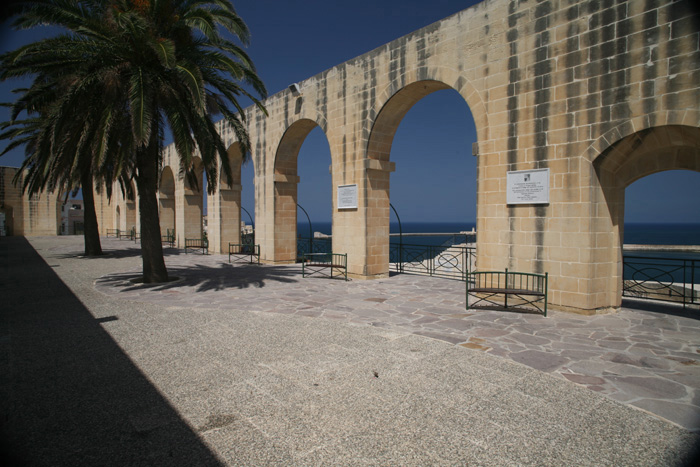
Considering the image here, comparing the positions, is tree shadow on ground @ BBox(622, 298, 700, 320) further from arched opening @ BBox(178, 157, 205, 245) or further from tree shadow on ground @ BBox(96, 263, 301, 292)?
arched opening @ BBox(178, 157, 205, 245)

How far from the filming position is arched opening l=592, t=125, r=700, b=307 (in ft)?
21.0

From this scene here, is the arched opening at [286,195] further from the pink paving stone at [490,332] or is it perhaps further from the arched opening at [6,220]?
the arched opening at [6,220]

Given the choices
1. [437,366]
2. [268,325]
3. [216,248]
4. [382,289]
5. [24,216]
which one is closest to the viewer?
[437,366]

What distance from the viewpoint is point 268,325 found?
6.15 m

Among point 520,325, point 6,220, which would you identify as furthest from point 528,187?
point 6,220

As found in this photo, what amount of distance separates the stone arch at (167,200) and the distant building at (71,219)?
25.2m

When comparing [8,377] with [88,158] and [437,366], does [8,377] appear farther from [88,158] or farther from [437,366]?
[88,158]

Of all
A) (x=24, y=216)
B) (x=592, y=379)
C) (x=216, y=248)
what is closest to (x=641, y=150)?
(x=592, y=379)

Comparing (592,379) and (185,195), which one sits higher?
(185,195)

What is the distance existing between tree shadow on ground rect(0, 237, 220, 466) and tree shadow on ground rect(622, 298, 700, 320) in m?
7.75

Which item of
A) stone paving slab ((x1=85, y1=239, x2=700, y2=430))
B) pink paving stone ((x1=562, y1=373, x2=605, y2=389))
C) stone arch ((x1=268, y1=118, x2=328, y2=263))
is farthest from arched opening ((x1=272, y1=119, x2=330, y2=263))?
pink paving stone ((x1=562, y1=373, x2=605, y2=389))

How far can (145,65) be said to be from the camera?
8.96 metres

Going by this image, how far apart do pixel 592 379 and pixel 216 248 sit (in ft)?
55.1

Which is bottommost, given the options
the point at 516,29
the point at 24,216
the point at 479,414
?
the point at 479,414
